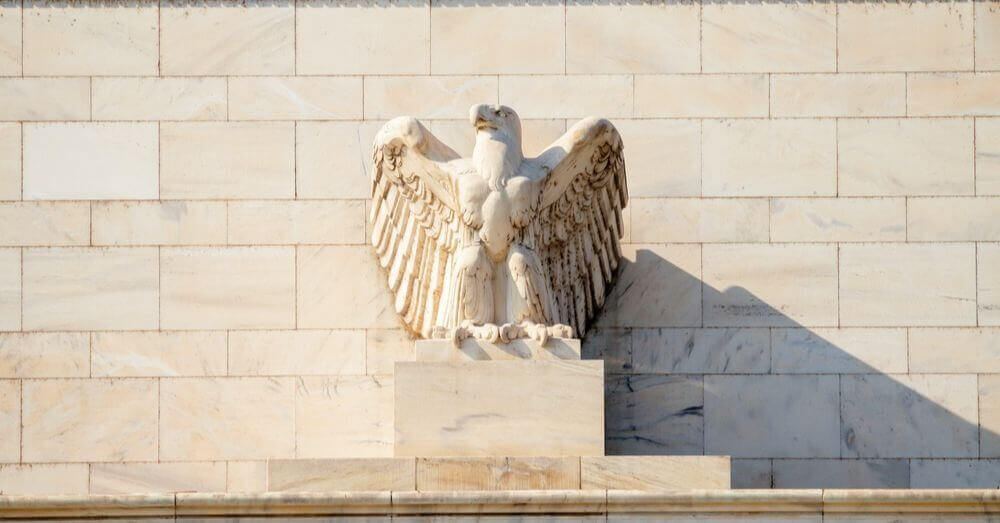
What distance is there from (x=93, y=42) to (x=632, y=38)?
3948mm

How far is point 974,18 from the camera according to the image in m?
16.0

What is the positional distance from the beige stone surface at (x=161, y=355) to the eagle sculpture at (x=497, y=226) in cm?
139

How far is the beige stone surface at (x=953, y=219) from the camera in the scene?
15.8 meters

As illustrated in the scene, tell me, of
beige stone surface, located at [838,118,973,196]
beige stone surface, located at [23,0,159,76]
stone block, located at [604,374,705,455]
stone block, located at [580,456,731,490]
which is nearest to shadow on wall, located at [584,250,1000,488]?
stone block, located at [604,374,705,455]

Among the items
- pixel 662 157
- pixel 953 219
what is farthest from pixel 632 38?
pixel 953 219

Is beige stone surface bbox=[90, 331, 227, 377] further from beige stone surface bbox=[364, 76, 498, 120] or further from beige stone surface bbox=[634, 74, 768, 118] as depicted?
beige stone surface bbox=[634, 74, 768, 118]

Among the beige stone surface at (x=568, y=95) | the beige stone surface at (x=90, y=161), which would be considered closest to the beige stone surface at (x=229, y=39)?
the beige stone surface at (x=90, y=161)

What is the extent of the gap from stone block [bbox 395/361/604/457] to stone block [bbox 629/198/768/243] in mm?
1972

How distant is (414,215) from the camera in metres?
15.0

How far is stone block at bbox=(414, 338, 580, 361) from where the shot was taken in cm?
1425

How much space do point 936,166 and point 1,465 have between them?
7045 mm

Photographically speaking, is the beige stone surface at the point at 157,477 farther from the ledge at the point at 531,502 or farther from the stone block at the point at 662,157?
the stone block at the point at 662,157

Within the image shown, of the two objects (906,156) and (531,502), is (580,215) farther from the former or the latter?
(906,156)

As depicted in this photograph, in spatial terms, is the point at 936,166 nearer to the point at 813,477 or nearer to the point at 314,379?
the point at 813,477
